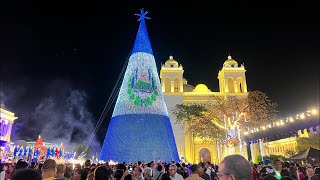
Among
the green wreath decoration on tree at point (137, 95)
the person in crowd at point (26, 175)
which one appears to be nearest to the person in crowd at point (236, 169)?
the person in crowd at point (26, 175)

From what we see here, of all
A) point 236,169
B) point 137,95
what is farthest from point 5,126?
point 236,169

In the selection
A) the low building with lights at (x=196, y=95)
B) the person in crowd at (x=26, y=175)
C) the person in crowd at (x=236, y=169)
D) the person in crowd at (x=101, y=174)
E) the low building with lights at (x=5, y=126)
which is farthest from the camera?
the low building with lights at (x=196, y=95)

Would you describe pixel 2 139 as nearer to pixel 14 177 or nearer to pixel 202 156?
pixel 202 156

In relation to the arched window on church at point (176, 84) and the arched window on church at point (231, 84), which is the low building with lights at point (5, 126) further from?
the arched window on church at point (231, 84)

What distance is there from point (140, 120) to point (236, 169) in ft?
68.3

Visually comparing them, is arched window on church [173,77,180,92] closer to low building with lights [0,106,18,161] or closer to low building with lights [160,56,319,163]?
low building with lights [160,56,319,163]

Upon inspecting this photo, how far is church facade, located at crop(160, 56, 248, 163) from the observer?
4362cm

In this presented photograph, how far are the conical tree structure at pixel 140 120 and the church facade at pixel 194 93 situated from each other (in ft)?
61.6

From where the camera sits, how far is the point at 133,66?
81.1 ft

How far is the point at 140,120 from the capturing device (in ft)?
75.6

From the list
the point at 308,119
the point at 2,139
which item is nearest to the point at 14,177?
the point at 308,119

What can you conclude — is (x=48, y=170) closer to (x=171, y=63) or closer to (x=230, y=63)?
(x=171, y=63)

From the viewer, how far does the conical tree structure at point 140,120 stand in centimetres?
2227

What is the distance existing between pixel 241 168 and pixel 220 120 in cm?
3157
